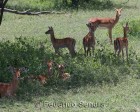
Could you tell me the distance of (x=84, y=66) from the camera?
10.5 metres

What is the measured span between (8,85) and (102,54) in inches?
143

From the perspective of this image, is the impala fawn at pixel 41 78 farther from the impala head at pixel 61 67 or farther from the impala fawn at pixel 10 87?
the impala fawn at pixel 10 87

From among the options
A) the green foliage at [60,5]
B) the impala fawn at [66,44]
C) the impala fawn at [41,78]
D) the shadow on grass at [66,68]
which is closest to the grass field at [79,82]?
the shadow on grass at [66,68]

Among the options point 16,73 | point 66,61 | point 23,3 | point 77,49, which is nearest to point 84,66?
point 66,61

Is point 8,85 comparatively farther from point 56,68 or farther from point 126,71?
point 126,71

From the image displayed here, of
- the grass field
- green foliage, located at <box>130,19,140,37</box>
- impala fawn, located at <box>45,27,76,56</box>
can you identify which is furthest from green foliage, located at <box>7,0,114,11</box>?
impala fawn, located at <box>45,27,76,56</box>

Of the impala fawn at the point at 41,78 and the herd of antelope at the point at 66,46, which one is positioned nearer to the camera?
the herd of antelope at the point at 66,46

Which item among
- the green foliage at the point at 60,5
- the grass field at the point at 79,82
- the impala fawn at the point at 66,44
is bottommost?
the grass field at the point at 79,82

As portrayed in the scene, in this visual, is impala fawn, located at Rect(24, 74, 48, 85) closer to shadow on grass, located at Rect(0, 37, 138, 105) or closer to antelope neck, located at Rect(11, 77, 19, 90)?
shadow on grass, located at Rect(0, 37, 138, 105)

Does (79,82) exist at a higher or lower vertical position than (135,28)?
lower

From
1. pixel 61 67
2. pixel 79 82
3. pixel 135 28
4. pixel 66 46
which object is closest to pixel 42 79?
pixel 61 67

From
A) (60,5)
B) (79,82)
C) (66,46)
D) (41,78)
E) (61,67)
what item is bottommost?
(79,82)

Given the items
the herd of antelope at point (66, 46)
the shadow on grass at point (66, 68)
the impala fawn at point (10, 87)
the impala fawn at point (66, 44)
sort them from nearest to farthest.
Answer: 1. the impala fawn at point (10, 87)
2. the herd of antelope at point (66, 46)
3. the shadow on grass at point (66, 68)
4. the impala fawn at point (66, 44)

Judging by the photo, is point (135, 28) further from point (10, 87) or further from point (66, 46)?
point (10, 87)
